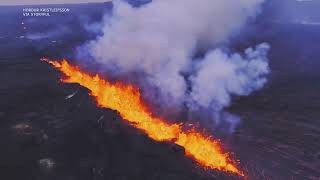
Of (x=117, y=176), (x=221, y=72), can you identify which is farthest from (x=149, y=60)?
(x=117, y=176)

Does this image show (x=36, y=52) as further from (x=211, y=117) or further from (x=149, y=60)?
(x=211, y=117)

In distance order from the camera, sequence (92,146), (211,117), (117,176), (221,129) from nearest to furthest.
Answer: (117,176)
(92,146)
(221,129)
(211,117)

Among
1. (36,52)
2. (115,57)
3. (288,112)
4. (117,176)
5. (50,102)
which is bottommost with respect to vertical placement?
(117,176)

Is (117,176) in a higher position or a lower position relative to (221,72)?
lower

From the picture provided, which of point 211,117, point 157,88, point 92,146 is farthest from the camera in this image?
point 157,88

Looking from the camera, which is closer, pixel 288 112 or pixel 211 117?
pixel 211 117

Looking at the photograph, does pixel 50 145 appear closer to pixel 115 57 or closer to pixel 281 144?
pixel 281 144

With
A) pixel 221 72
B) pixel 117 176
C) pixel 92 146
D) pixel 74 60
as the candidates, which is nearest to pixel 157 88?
pixel 221 72
